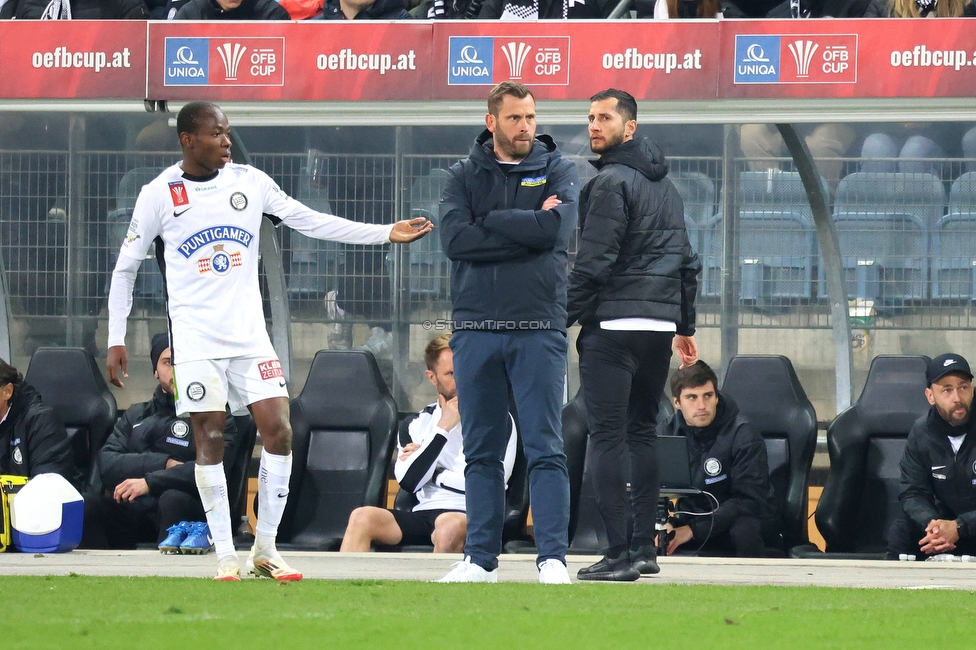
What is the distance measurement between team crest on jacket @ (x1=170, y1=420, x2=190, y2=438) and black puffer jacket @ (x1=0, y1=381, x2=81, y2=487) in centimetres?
58

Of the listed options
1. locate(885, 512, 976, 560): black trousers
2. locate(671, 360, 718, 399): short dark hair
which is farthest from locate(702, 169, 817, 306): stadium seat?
locate(885, 512, 976, 560): black trousers

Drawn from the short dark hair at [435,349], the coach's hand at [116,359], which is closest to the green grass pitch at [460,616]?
the coach's hand at [116,359]

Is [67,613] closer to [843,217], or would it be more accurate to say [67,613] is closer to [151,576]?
[151,576]

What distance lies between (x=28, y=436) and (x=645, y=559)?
3891 mm

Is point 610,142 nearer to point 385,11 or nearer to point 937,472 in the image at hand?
point 937,472

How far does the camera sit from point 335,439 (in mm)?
8891

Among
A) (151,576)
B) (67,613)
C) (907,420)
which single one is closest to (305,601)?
(67,613)

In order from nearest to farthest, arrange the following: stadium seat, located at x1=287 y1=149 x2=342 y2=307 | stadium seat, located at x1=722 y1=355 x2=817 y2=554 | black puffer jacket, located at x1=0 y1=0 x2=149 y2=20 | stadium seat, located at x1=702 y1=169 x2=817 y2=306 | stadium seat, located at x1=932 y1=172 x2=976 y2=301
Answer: stadium seat, located at x1=722 y1=355 x2=817 y2=554
stadium seat, located at x1=932 y1=172 x2=976 y2=301
stadium seat, located at x1=702 y1=169 x2=817 y2=306
stadium seat, located at x1=287 y1=149 x2=342 y2=307
black puffer jacket, located at x1=0 y1=0 x2=149 y2=20

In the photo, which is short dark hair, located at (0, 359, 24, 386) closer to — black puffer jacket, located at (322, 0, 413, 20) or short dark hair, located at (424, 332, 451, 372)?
short dark hair, located at (424, 332, 451, 372)

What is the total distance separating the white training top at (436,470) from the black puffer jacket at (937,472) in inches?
80.3

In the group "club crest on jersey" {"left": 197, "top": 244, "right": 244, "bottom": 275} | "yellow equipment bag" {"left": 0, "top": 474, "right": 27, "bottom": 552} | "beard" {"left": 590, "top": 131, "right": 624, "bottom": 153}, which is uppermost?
"beard" {"left": 590, "top": 131, "right": 624, "bottom": 153}

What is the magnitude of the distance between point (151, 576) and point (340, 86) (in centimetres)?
328

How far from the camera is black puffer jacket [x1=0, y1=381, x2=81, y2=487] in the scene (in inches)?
327

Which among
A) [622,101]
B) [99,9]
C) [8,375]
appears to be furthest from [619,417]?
[99,9]
